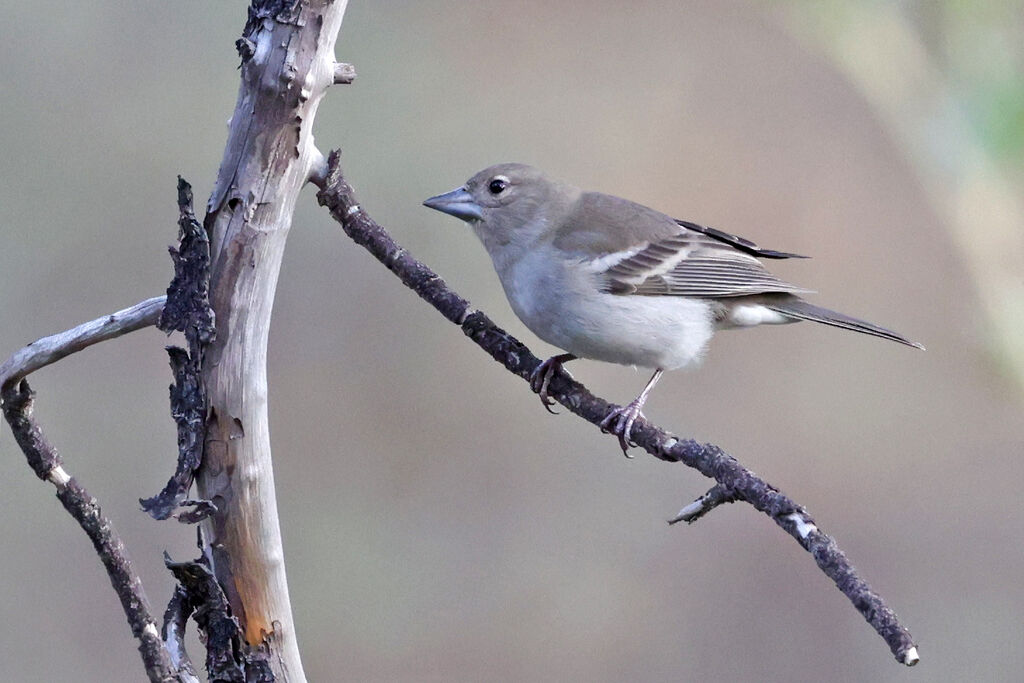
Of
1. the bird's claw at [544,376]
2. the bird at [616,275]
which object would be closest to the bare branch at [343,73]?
the bird's claw at [544,376]

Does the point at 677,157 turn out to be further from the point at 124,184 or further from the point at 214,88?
the point at 124,184

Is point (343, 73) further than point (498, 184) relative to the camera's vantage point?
No

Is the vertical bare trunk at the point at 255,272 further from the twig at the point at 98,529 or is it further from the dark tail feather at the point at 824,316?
the dark tail feather at the point at 824,316

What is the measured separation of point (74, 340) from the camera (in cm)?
277

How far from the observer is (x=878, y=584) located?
7.10 m

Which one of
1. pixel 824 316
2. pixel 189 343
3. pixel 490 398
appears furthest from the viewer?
pixel 490 398

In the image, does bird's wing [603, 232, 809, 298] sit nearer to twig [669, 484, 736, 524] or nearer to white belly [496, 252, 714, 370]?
white belly [496, 252, 714, 370]

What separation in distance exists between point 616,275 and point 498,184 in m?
0.65

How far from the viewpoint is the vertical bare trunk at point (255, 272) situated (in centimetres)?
250

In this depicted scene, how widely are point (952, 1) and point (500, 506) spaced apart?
14.5ft

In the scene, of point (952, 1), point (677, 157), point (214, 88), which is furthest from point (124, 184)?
point (952, 1)

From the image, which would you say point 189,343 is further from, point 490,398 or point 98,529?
point 490,398

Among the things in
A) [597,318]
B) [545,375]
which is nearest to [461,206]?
[597,318]

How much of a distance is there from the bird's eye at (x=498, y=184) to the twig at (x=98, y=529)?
216cm
